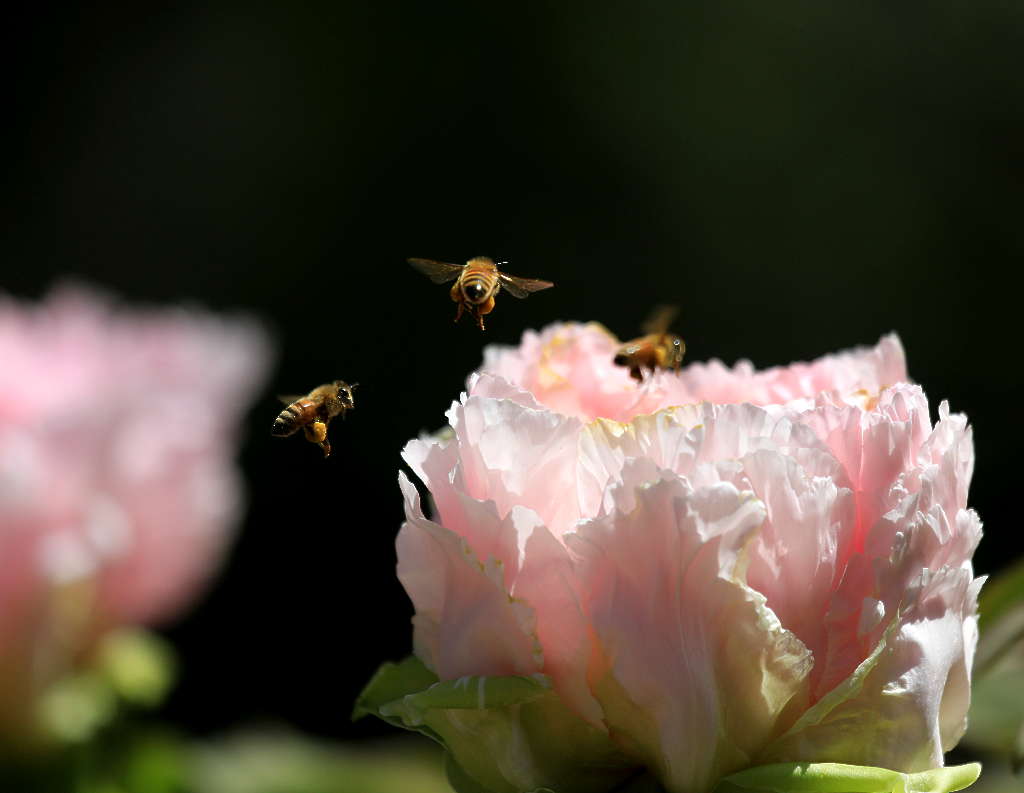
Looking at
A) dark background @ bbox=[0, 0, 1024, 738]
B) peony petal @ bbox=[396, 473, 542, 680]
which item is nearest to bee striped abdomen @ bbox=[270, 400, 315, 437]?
peony petal @ bbox=[396, 473, 542, 680]

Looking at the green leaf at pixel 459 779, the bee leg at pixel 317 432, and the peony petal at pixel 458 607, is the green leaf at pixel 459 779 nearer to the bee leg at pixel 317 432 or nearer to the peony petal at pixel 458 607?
the peony petal at pixel 458 607

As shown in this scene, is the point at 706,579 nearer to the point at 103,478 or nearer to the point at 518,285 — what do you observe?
the point at 518,285

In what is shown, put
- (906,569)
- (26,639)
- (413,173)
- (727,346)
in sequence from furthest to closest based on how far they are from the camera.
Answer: (413,173), (727,346), (26,639), (906,569)

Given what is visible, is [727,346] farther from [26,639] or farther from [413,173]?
[26,639]

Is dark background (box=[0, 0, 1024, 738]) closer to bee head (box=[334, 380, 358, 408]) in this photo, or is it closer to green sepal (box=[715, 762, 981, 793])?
bee head (box=[334, 380, 358, 408])

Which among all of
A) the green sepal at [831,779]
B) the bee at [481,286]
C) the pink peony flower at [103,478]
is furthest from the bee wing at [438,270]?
the pink peony flower at [103,478]

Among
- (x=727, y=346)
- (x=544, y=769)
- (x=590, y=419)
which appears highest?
(x=590, y=419)

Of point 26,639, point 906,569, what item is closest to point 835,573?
point 906,569
